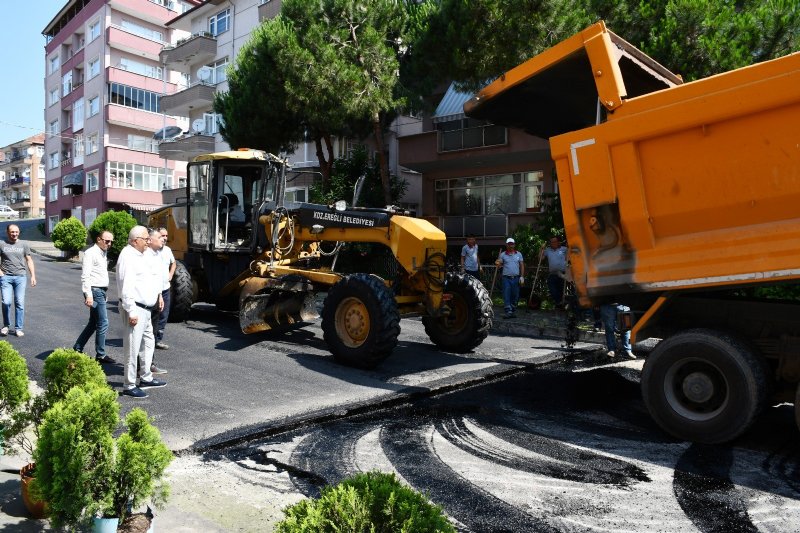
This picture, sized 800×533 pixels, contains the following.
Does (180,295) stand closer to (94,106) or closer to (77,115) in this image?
(94,106)

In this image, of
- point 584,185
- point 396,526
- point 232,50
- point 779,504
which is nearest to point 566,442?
point 779,504

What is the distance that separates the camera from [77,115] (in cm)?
4597

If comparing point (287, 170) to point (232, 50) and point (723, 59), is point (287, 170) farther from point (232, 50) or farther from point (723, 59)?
point (232, 50)

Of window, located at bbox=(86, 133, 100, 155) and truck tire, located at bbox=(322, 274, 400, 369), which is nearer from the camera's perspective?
truck tire, located at bbox=(322, 274, 400, 369)

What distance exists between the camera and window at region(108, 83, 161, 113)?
135ft

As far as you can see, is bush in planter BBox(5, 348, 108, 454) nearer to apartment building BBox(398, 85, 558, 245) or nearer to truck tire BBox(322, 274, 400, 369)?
truck tire BBox(322, 274, 400, 369)

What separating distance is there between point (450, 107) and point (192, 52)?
19.1 metres

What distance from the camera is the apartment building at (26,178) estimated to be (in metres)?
89.4

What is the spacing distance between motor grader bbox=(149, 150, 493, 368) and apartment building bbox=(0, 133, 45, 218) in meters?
89.0

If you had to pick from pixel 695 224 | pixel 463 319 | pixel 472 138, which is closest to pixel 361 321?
pixel 463 319

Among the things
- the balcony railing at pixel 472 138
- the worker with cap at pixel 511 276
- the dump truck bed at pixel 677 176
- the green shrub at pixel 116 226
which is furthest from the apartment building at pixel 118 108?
the dump truck bed at pixel 677 176

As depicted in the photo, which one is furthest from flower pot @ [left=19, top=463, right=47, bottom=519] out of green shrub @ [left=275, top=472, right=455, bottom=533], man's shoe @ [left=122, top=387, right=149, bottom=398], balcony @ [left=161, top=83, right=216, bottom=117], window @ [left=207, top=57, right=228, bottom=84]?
window @ [left=207, top=57, right=228, bottom=84]

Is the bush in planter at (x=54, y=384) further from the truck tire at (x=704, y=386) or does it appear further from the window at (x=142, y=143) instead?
the window at (x=142, y=143)

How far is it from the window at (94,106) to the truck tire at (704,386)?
45.4 meters
